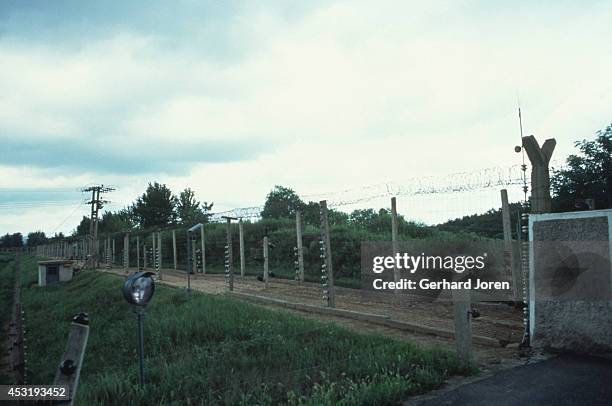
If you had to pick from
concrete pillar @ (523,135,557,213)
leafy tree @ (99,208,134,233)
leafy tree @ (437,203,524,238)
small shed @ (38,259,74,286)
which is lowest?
small shed @ (38,259,74,286)

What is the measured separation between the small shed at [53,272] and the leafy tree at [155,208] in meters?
26.9

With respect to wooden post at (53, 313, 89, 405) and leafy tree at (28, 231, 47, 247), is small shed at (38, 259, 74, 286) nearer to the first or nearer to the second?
wooden post at (53, 313, 89, 405)

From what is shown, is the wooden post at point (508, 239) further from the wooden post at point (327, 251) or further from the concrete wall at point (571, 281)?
the wooden post at point (327, 251)

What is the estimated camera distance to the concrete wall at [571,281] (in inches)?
243

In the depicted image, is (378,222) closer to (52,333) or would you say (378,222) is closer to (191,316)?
(191,316)

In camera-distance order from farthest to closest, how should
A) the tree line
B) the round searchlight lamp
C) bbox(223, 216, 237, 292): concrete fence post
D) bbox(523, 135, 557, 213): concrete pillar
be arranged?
bbox(223, 216, 237, 292): concrete fence post
the tree line
bbox(523, 135, 557, 213): concrete pillar
the round searchlight lamp

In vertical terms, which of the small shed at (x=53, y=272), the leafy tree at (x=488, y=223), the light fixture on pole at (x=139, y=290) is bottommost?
the small shed at (x=53, y=272)

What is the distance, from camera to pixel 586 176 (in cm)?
863

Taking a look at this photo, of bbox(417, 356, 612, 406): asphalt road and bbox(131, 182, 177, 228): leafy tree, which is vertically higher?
bbox(131, 182, 177, 228): leafy tree

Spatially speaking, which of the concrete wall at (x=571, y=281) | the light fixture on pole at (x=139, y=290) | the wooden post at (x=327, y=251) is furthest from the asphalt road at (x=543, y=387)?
the wooden post at (x=327, y=251)

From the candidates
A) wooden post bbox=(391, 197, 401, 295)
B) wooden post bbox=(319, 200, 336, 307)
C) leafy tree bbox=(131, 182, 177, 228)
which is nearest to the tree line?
wooden post bbox=(391, 197, 401, 295)

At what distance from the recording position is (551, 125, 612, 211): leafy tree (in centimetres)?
851

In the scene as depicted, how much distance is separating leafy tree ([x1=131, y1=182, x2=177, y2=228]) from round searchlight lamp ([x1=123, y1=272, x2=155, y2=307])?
Result: 2249 inches

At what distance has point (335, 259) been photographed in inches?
640
